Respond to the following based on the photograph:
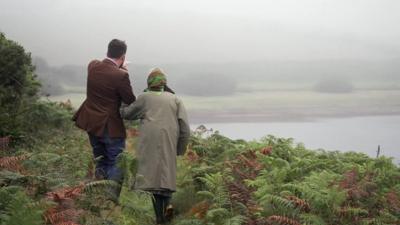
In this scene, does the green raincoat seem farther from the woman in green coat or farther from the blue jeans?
the blue jeans

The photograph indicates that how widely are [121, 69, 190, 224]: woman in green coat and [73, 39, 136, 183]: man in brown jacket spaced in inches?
14.7

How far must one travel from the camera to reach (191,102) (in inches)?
1056

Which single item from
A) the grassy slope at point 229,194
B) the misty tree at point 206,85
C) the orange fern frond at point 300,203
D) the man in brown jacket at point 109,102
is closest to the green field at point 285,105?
the misty tree at point 206,85

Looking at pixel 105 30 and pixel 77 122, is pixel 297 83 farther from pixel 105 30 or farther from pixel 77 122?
pixel 77 122

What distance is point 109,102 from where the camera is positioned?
8141 millimetres

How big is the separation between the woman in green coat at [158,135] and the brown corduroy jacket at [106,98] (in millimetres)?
360

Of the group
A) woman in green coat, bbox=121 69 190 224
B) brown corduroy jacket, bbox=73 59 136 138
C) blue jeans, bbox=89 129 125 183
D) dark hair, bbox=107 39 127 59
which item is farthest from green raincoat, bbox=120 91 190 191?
dark hair, bbox=107 39 127 59

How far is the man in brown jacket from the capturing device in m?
8.07

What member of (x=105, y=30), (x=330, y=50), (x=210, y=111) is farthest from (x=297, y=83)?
(x=105, y=30)

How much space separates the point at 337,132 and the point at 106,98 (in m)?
17.0

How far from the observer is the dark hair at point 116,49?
812 cm

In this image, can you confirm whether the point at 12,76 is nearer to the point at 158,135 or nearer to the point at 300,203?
the point at 158,135

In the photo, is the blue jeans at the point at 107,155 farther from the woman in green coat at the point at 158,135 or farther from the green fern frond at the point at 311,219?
the green fern frond at the point at 311,219

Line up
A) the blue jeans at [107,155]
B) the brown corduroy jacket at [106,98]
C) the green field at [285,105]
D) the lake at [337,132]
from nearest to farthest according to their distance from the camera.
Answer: the brown corduroy jacket at [106,98], the blue jeans at [107,155], the lake at [337,132], the green field at [285,105]
